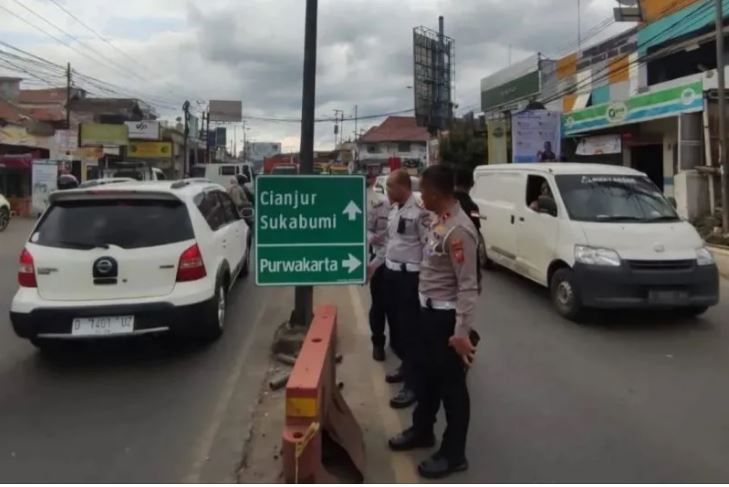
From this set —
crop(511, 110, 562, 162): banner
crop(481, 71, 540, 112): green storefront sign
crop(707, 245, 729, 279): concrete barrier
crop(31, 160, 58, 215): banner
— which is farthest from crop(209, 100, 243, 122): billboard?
crop(707, 245, 729, 279): concrete barrier

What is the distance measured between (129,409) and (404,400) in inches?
80.0

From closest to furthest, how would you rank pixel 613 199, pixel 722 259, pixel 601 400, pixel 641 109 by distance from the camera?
1. pixel 601 400
2. pixel 613 199
3. pixel 722 259
4. pixel 641 109

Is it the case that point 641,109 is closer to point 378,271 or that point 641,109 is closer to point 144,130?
point 378,271

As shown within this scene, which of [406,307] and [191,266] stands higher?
[191,266]

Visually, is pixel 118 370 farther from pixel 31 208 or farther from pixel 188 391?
pixel 31 208

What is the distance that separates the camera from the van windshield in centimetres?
751

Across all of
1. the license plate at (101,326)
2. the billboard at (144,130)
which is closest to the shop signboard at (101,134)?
the billboard at (144,130)

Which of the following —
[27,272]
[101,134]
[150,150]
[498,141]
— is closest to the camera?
[27,272]

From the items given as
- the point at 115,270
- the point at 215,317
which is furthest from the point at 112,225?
the point at 215,317

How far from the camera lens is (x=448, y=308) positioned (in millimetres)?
3463

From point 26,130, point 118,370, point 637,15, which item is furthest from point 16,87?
point 118,370

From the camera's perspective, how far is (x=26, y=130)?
96.7ft

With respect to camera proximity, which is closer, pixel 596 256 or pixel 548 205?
pixel 596 256

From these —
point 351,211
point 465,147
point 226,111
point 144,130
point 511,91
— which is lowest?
point 351,211
